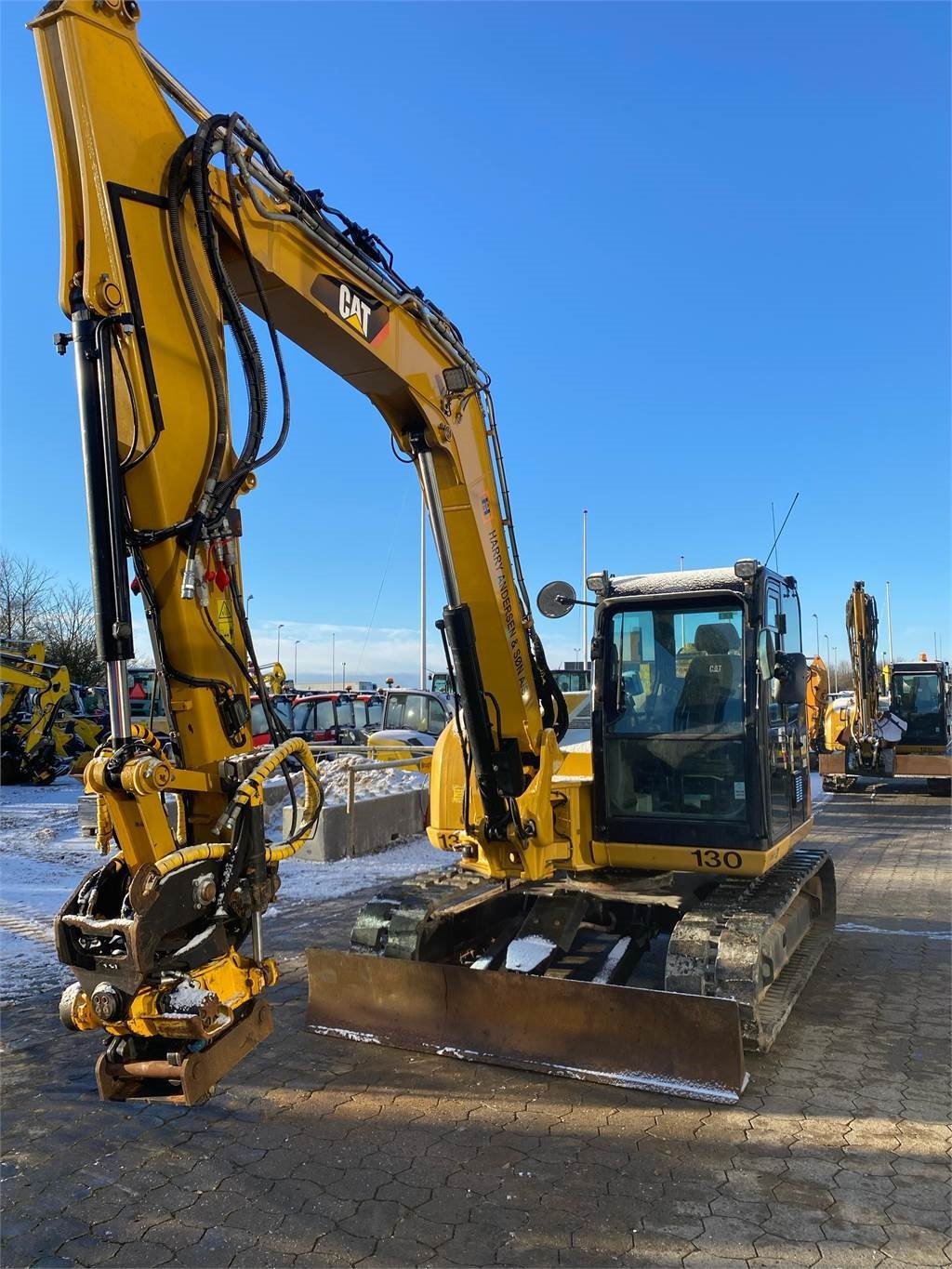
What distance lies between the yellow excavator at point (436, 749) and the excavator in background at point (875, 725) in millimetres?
11328

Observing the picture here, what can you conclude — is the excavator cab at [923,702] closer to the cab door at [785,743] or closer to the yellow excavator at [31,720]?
the cab door at [785,743]

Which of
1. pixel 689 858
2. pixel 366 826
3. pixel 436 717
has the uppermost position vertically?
pixel 436 717

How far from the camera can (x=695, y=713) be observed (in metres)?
6.04

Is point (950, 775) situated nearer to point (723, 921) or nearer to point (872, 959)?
point (872, 959)

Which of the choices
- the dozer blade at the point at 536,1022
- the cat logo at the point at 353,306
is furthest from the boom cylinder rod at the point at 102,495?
the dozer blade at the point at 536,1022

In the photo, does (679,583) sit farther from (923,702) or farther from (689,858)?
(923,702)

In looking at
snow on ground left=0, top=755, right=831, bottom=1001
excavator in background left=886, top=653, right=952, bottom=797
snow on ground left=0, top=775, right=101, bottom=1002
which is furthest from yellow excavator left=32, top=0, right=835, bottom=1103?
excavator in background left=886, top=653, right=952, bottom=797

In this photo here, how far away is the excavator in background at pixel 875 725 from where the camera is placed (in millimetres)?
17984

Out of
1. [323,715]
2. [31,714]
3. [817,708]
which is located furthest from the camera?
[323,715]

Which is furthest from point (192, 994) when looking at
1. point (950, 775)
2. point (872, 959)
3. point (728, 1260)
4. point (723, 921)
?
point (950, 775)

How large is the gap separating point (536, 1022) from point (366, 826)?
7207 mm

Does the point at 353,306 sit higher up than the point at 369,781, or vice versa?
the point at 353,306

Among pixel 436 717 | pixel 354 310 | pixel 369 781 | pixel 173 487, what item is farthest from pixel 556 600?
pixel 436 717

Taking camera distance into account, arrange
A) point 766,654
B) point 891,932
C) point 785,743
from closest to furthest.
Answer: point 766,654 → point 785,743 → point 891,932
